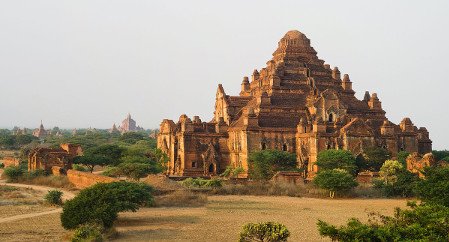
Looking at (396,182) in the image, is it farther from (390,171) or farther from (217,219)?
(217,219)

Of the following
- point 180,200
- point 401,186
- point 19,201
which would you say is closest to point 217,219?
point 180,200

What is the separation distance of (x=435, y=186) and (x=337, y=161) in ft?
54.5

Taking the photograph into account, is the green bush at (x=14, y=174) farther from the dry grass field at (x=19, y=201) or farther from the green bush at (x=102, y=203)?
the green bush at (x=102, y=203)

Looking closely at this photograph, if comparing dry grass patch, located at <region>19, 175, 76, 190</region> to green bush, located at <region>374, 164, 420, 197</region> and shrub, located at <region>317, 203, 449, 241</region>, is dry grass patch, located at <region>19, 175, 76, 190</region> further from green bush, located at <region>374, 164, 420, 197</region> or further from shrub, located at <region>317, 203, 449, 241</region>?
shrub, located at <region>317, 203, 449, 241</region>

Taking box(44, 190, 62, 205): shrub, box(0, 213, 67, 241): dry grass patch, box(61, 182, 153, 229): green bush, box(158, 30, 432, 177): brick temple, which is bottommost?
box(0, 213, 67, 241): dry grass patch

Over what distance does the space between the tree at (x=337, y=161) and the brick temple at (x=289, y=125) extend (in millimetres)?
2345

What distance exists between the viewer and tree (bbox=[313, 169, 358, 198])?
37625mm

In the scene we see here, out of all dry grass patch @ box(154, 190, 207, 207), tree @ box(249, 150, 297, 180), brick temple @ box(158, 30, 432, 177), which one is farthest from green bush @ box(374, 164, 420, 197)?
dry grass patch @ box(154, 190, 207, 207)

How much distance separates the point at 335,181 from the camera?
3759 centimetres

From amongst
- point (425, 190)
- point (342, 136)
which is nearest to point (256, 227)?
point (425, 190)

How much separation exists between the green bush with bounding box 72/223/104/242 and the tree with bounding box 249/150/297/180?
24.9m

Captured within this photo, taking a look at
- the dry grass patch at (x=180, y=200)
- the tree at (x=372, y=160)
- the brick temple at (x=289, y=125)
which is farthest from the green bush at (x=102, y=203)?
the tree at (x=372, y=160)

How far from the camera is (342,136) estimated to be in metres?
49.1

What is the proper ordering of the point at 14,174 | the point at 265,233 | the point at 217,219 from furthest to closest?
the point at 14,174 < the point at 217,219 < the point at 265,233
